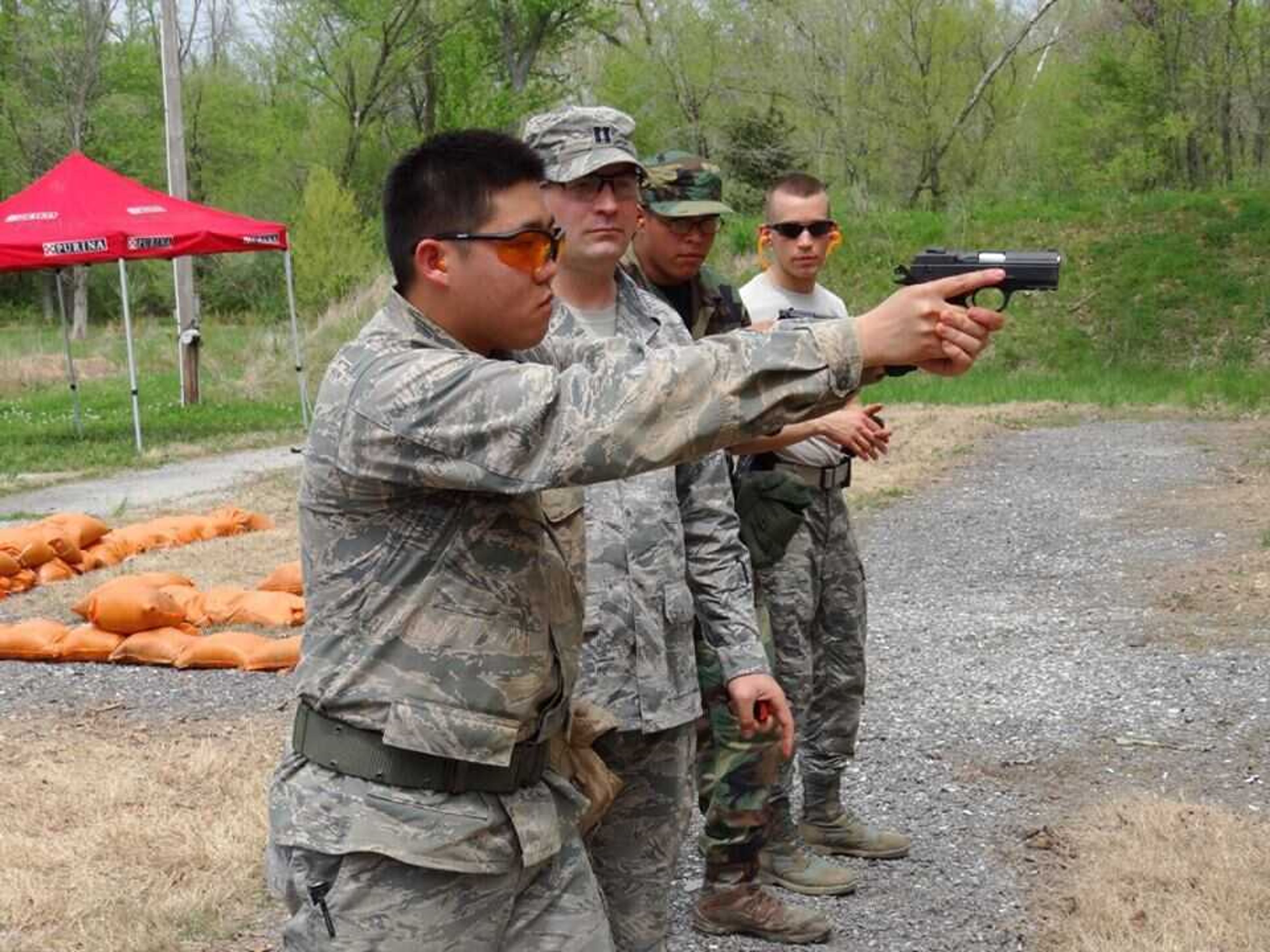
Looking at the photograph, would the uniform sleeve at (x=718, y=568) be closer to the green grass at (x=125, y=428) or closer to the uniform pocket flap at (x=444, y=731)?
the uniform pocket flap at (x=444, y=731)

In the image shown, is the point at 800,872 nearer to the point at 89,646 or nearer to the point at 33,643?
the point at 89,646

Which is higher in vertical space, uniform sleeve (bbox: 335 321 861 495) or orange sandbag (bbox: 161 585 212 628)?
uniform sleeve (bbox: 335 321 861 495)

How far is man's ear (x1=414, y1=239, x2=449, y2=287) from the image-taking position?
2281 millimetres

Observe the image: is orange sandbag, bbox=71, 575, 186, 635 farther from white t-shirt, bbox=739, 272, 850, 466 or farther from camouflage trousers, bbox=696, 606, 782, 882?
camouflage trousers, bbox=696, 606, 782, 882

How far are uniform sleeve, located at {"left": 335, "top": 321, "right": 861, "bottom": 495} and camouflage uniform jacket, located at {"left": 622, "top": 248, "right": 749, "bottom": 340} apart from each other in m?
2.13

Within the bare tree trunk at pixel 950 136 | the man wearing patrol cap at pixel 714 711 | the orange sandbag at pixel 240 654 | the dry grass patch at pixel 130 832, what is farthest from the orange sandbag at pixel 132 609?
the bare tree trunk at pixel 950 136

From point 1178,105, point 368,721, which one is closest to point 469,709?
point 368,721

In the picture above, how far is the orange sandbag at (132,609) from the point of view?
759 cm

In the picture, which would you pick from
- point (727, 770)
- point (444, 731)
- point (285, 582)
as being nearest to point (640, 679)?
point (444, 731)

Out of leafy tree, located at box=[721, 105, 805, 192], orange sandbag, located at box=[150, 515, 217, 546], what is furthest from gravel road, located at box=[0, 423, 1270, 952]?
leafy tree, located at box=[721, 105, 805, 192]

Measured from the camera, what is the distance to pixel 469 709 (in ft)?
7.40

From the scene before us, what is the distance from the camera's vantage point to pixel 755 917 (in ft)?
13.9

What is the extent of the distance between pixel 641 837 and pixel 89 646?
516 cm

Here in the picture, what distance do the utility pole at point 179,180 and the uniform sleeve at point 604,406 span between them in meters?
19.2
